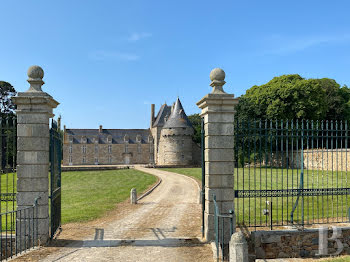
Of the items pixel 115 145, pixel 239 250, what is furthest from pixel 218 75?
pixel 115 145

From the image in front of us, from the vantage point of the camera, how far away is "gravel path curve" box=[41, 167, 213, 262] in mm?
6191

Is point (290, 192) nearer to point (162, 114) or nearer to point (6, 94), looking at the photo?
point (6, 94)

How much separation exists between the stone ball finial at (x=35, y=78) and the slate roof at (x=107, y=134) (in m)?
50.3

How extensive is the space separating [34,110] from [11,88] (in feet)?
108

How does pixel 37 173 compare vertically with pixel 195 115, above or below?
below

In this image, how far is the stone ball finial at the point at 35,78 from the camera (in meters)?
6.98

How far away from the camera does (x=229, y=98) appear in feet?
22.7

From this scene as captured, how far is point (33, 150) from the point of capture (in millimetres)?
6809

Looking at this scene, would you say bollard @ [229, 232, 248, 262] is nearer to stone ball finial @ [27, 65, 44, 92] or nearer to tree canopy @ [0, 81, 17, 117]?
stone ball finial @ [27, 65, 44, 92]

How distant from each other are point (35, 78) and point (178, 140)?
39514 mm

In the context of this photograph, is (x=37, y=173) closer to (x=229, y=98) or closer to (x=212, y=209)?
(x=212, y=209)

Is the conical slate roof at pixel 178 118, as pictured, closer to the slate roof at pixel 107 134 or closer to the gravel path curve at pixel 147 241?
the slate roof at pixel 107 134

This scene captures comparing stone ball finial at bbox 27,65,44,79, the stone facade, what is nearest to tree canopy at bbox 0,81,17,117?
the stone facade

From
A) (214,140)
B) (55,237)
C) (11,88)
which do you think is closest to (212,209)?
(214,140)
